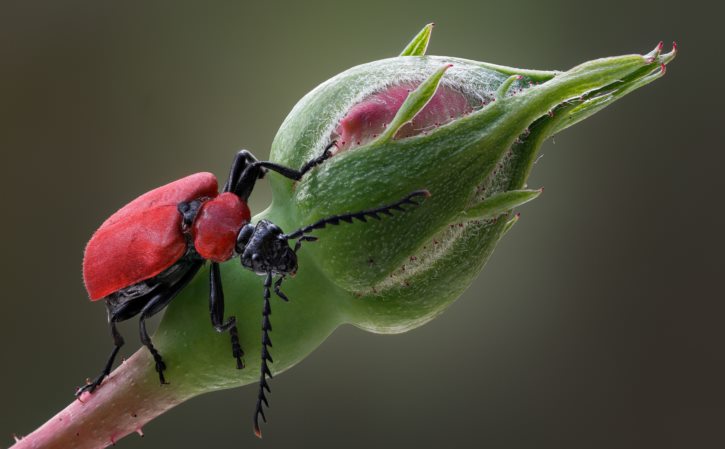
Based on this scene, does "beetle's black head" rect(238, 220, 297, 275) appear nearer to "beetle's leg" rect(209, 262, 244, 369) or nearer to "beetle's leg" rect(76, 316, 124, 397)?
"beetle's leg" rect(209, 262, 244, 369)

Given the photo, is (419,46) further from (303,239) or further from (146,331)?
(146,331)

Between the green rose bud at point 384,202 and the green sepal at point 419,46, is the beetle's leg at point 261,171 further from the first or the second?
the green sepal at point 419,46

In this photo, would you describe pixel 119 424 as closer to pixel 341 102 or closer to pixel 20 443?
pixel 20 443

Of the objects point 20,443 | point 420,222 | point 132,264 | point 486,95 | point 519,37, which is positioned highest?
point 519,37

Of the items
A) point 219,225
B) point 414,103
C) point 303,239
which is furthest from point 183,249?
point 414,103

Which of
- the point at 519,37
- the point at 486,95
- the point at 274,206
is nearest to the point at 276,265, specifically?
the point at 274,206

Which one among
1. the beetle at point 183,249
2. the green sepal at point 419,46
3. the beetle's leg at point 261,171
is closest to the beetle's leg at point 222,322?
the beetle at point 183,249

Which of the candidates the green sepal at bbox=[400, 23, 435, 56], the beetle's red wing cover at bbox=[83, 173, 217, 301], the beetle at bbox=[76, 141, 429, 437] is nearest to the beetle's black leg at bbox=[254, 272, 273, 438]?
the beetle at bbox=[76, 141, 429, 437]
